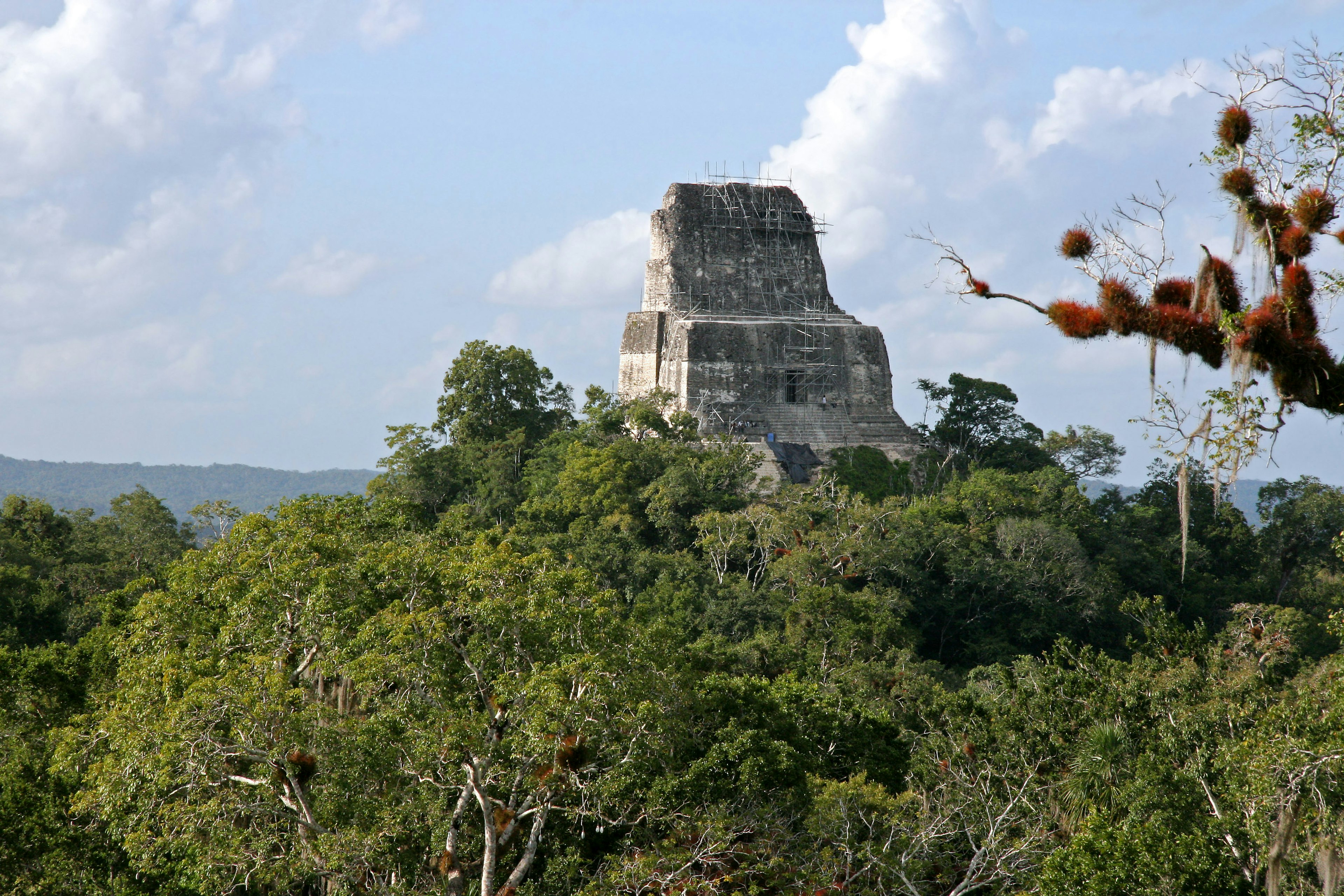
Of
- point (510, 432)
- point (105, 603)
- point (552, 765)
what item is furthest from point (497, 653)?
point (510, 432)

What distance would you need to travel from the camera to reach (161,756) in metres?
12.3

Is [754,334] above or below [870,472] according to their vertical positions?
above

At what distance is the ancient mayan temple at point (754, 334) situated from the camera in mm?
34031

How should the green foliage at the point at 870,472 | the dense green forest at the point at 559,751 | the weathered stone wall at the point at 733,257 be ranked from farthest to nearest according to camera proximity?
the weathered stone wall at the point at 733,257
the green foliage at the point at 870,472
the dense green forest at the point at 559,751

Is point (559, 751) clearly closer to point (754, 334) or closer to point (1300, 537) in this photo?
point (754, 334)

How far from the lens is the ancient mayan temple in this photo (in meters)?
34.0

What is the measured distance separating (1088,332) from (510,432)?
1121 inches

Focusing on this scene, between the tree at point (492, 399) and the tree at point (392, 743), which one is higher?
the tree at point (492, 399)

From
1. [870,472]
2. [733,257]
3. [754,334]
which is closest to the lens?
[870,472]

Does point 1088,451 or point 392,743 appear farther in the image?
point 1088,451

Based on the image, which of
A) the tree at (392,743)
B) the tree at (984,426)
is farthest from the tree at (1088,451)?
the tree at (392,743)

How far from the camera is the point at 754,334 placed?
3453 centimetres

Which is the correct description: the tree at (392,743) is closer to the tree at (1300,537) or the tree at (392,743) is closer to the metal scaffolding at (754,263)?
the metal scaffolding at (754,263)

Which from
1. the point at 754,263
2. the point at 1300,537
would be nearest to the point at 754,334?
the point at 754,263
